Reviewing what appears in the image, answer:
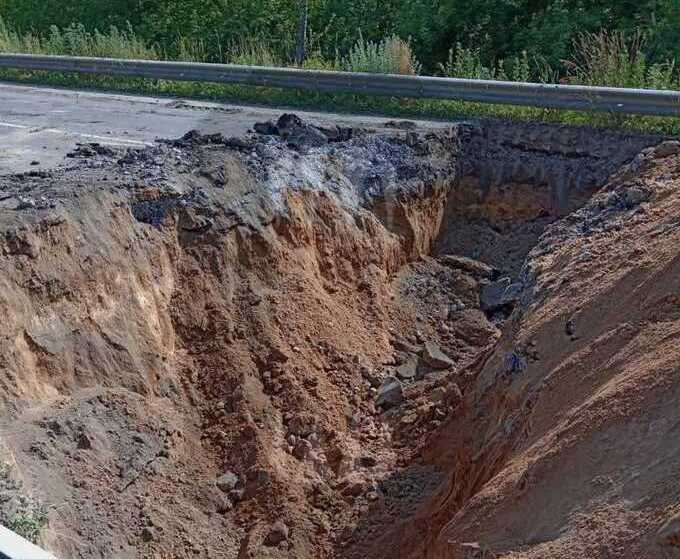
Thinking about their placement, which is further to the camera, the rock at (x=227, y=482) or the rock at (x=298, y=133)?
the rock at (x=298, y=133)

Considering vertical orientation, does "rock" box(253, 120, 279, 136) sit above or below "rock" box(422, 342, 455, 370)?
above

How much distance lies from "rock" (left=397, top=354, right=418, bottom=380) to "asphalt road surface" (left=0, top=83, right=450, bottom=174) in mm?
3770

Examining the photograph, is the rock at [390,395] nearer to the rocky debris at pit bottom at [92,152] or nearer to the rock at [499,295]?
the rock at [499,295]

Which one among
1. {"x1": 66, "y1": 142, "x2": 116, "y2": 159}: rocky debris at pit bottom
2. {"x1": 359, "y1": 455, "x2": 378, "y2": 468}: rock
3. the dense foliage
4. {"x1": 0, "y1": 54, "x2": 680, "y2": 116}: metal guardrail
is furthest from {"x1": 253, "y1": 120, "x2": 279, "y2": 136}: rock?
the dense foliage

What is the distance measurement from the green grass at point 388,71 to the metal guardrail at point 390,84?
14cm

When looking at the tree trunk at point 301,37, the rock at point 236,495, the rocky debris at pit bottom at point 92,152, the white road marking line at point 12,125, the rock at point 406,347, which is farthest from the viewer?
the tree trunk at point 301,37

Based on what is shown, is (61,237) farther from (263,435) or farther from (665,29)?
(665,29)

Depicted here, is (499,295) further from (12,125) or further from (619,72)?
(12,125)

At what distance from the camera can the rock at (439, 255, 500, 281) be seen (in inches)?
414

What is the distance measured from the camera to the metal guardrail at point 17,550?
2486 mm

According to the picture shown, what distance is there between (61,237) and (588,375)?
4490 mm

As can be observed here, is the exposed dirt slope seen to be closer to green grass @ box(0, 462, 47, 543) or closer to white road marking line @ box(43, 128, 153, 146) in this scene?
green grass @ box(0, 462, 47, 543)

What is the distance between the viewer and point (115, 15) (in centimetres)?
2205

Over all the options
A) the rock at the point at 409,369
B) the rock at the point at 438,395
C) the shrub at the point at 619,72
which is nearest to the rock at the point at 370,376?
the rock at the point at 409,369
